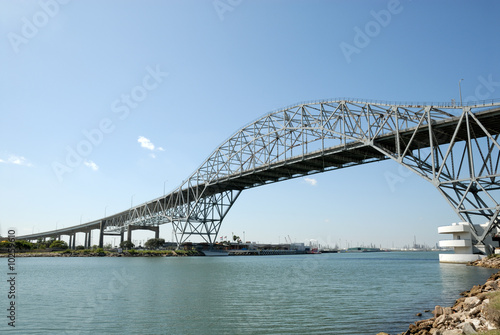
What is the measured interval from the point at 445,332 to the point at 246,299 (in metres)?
12.6

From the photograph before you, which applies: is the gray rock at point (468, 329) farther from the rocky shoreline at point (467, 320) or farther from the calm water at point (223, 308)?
the calm water at point (223, 308)

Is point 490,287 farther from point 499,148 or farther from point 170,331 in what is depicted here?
point 499,148

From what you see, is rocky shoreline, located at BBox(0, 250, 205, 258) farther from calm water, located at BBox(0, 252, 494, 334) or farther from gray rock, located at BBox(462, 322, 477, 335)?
gray rock, located at BBox(462, 322, 477, 335)

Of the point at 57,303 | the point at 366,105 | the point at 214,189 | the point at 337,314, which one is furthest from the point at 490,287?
the point at 214,189

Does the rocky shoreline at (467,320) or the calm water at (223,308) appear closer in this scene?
the rocky shoreline at (467,320)

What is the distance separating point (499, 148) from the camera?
38.0 m

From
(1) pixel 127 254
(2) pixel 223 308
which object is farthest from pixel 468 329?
(1) pixel 127 254

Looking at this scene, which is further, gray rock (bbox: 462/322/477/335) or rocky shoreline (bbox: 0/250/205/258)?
rocky shoreline (bbox: 0/250/205/258)
